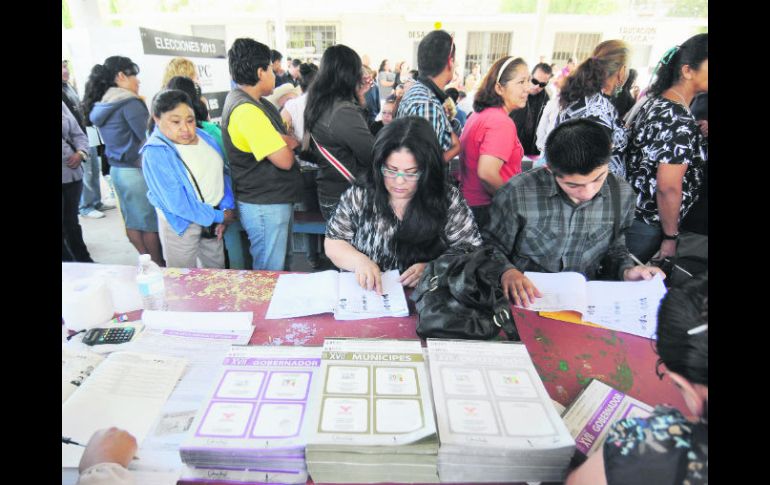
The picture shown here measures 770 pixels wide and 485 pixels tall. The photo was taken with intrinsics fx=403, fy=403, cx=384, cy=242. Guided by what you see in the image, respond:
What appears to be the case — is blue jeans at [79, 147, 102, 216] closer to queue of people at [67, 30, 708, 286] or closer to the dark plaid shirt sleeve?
queue of people at [67, 30, 708, 286]

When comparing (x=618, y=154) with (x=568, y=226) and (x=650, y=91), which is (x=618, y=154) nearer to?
(x=650, y=91)

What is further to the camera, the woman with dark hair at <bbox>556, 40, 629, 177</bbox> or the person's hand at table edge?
the woman with dark hair at <bbox>556, 40, 629, 177</bbox>

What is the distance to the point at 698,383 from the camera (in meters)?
0.50

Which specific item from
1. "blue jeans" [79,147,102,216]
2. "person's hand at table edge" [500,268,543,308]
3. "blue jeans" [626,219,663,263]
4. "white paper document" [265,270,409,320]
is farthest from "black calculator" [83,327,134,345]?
"blue jeans" [79,147,102,216]

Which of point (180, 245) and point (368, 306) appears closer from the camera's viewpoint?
point (368, 306)

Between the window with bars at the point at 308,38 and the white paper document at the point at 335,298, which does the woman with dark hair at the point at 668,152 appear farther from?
the window with bars at the point at 308,38

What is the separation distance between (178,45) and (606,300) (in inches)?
158

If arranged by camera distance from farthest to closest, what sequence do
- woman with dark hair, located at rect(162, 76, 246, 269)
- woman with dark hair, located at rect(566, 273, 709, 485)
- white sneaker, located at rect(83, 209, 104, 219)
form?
white sneaker, located at rect(83, 209, 104, 219), woman with dark hair, located at rect(162, 76, 246, 269), woman with dark hair, located at rect(566, 273, 709, 485)

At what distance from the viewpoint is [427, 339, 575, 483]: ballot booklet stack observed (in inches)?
26.4

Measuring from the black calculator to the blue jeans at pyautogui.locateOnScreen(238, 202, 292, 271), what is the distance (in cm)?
117
